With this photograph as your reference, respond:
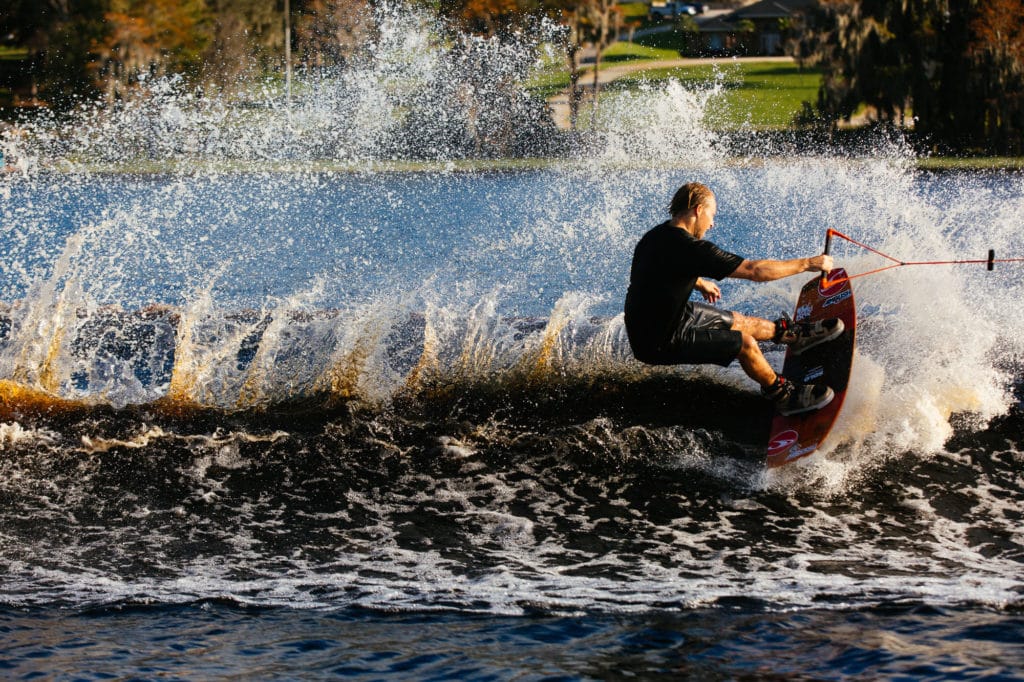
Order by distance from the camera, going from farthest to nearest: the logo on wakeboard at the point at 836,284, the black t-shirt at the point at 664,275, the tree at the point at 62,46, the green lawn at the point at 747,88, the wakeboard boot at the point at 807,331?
the green lawn at the point at 747,88 < the tree at the point at 62,46 < the logo on wakeboard at the point at 836,284 < the wakeboard boot at the point at 807,331 < the black t-shirt at the point at 664,275

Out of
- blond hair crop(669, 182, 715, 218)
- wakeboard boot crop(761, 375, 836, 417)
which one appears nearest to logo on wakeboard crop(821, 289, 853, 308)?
wakeboard boot crop(761, 375, 836, 417)

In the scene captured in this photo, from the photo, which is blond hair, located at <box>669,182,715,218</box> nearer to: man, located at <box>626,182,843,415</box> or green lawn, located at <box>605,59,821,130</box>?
man, located at <box>626,182,843,415</box>

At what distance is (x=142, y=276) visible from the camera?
50.6 ft

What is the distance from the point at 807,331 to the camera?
6.96m

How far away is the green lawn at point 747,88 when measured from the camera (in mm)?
35875

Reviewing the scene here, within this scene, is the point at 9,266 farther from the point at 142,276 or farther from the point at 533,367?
the point at 533,367

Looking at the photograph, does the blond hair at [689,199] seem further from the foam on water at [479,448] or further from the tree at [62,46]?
the tree at [62,46]

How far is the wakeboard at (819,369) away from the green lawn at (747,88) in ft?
86.7

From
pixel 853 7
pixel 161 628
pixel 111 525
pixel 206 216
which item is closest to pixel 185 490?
pixel 111 525

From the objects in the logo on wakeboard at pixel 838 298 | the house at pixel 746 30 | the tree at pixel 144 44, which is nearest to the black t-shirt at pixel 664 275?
the logo on wakeboard at pixel 838 298

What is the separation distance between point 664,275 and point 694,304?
19.8 inches

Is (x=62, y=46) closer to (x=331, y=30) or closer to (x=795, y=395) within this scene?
(x=331, y=30)

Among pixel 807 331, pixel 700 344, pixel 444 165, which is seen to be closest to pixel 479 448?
pixel 700 344

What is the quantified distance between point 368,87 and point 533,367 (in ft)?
78.3
